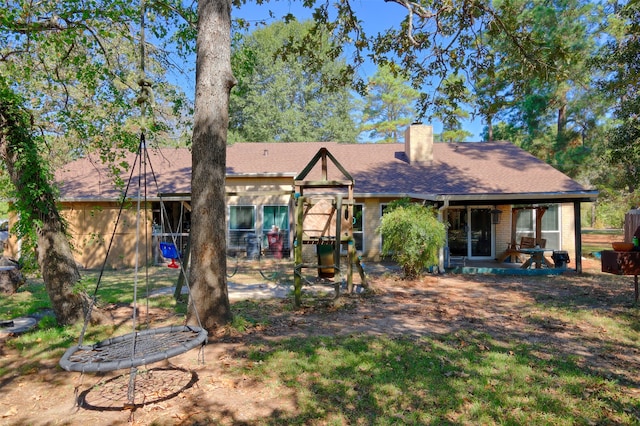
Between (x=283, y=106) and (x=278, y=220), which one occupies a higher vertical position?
(x=283, y=106)

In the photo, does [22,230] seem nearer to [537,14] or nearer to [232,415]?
[232,415]

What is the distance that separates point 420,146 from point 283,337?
1348cm

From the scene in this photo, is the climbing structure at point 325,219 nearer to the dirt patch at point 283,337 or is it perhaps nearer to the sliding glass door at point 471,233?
the dirt patch at point 283,337

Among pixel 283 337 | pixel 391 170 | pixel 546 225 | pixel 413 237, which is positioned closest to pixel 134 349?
pixel 283 337

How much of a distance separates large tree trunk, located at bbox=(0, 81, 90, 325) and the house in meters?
7.07

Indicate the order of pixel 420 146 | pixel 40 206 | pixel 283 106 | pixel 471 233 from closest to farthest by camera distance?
pixel 40 206
pixel 471 233
pixel 420 146
pixel 283 106

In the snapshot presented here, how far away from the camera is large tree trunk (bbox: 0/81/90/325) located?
5359 millimetres

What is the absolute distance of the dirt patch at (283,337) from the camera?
137 inches

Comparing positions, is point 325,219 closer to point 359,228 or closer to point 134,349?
point 134,349

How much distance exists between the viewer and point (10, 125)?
545cm

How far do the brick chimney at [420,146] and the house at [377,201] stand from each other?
43 millimetres

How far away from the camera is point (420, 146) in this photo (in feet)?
56.3

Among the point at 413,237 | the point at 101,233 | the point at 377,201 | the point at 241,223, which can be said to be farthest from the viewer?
the point at 241,223

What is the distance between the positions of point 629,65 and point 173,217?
1609 centimetres
